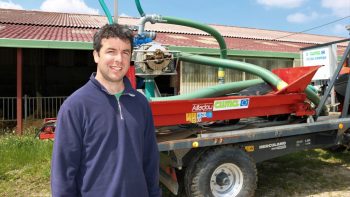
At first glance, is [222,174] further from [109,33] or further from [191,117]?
[109,33]

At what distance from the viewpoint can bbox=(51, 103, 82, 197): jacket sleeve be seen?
1.83 metres

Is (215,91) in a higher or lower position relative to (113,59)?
lower

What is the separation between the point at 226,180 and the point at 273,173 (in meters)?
1.79

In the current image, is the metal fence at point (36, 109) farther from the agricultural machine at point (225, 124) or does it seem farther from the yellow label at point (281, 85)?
the yellow label at point (281, 85)

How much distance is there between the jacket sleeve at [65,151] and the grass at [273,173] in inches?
132

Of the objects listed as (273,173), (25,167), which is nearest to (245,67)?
(273,173)

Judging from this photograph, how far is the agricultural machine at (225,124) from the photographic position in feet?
13.9

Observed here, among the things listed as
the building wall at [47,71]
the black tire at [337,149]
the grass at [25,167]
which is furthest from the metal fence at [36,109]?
the black tire at [337,149]

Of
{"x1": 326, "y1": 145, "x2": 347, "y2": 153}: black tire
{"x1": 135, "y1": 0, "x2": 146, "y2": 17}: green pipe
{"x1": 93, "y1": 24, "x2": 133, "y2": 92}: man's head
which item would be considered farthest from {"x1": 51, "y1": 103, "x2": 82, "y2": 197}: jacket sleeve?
{"x1": 326, "y1": 145, "x2": 347, "y2": 153}: black tire

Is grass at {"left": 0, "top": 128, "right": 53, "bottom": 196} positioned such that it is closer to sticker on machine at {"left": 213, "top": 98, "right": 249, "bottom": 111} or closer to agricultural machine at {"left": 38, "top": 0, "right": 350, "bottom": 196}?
agricultural machine at {"left": 38, "top": 0, "right": 350, "bottom": 196}

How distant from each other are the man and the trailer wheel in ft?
7.41

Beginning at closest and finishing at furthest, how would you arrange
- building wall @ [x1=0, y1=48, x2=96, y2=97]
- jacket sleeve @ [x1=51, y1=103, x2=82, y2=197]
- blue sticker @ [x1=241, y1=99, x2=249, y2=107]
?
jacket sleeve @ [x1=51, y1=103, x2=82, y2=197] → blue sticker @ [x1=241, y1=99, x2=249, y2=107] → building wall @ [x1=0, y1=48, x2=96, y2=97]

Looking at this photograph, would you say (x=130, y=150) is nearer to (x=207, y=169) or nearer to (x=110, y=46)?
(x=110, y=46)

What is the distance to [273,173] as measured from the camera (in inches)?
235
